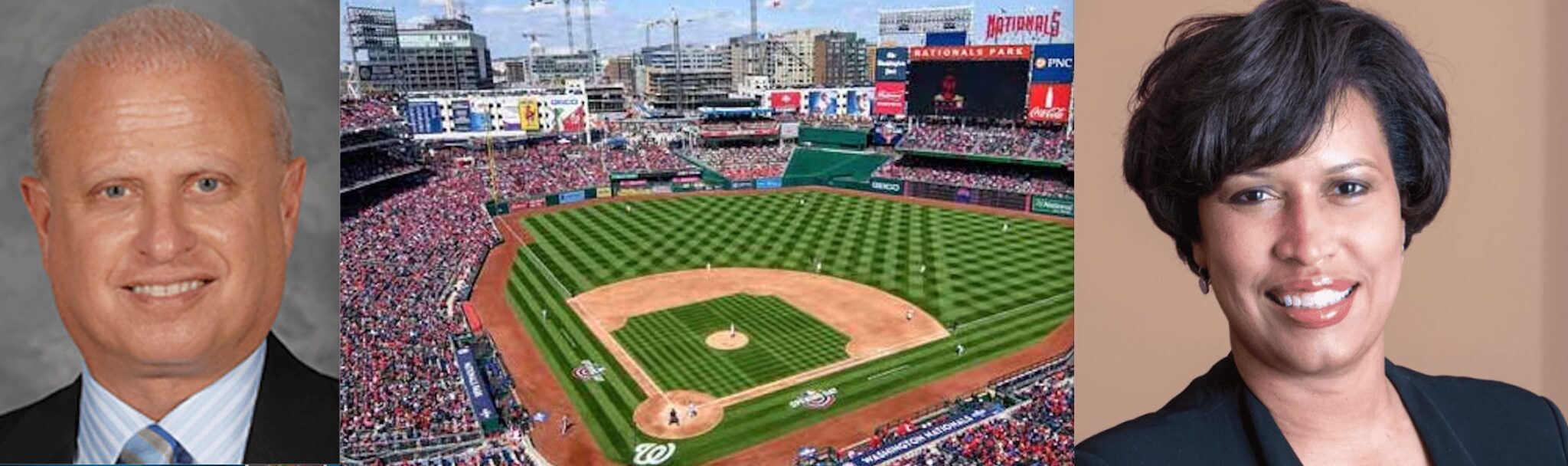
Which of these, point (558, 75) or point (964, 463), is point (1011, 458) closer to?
point (964, 463)

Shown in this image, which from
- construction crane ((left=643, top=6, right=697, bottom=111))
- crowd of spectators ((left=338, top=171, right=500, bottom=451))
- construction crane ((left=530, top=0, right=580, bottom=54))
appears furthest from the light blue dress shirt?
construction crane ((left=643, top=6, right=697, bottom=111))

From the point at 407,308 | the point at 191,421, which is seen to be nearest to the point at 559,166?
the point at 407,308

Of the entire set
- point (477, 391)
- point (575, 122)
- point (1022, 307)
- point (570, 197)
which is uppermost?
point (575, 122)

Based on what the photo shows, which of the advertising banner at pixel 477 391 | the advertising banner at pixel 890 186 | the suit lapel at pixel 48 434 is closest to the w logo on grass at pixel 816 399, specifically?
the advertising banner at pixel 890 186

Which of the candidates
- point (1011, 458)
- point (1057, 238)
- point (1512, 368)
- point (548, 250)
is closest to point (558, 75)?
point (548, 250)

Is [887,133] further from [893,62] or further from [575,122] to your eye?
[575,122]

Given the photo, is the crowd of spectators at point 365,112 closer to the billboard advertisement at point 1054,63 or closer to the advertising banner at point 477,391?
the advertising banner at point 477,391

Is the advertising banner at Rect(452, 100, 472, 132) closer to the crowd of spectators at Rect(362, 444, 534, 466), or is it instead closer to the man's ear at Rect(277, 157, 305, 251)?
the man's ear at Rect(277, 157, 305, 251)
